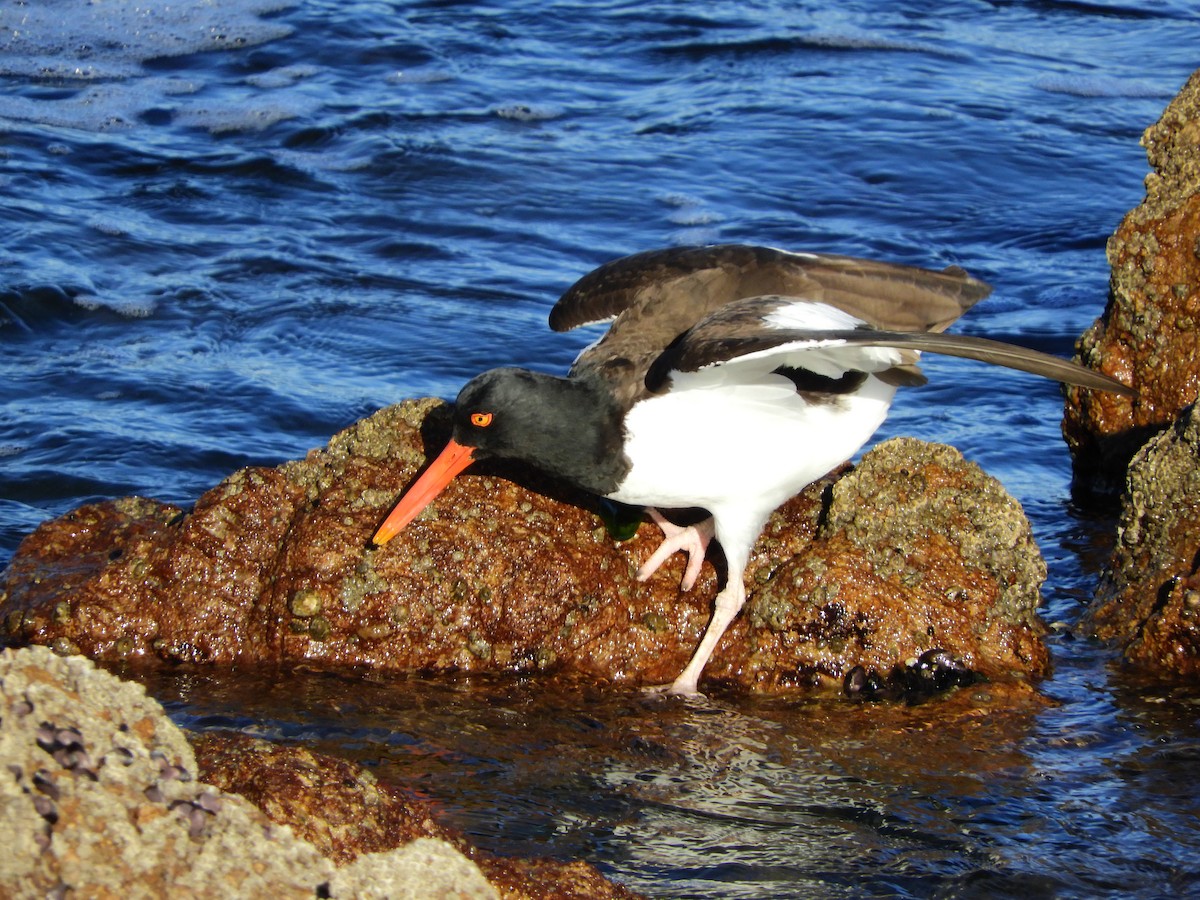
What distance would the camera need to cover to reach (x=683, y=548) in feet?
16.3

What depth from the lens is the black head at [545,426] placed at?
464 cm

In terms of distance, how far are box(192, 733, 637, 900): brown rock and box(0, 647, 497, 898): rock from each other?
0.19 feet

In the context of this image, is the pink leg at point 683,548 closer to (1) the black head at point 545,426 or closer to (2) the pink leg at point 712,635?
(2) the pink leg at point 712,635

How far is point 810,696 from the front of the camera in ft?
15.4

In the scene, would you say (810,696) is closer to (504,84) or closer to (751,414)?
(751,414)

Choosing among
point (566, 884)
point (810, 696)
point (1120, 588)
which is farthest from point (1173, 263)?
point (566, 884)

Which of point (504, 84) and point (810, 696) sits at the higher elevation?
point (504, 84)

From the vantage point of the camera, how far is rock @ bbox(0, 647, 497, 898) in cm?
243

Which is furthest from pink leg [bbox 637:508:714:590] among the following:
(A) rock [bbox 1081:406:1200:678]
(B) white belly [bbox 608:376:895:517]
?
(A) rock [bbox 1081:406:1200:678]

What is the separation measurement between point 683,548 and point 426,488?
0.96m

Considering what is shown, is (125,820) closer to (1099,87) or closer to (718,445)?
(718,445)

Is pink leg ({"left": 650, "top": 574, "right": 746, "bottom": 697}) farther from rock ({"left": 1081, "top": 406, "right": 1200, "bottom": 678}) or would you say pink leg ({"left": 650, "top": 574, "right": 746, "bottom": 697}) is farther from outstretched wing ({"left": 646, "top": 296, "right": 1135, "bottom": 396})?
rock ({"left": 1081, "top": 406, "right": 1200, "bottom": 678})

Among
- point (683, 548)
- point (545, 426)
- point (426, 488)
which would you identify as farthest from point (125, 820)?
point (683, 548)

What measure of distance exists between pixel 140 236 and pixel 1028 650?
261 inches
